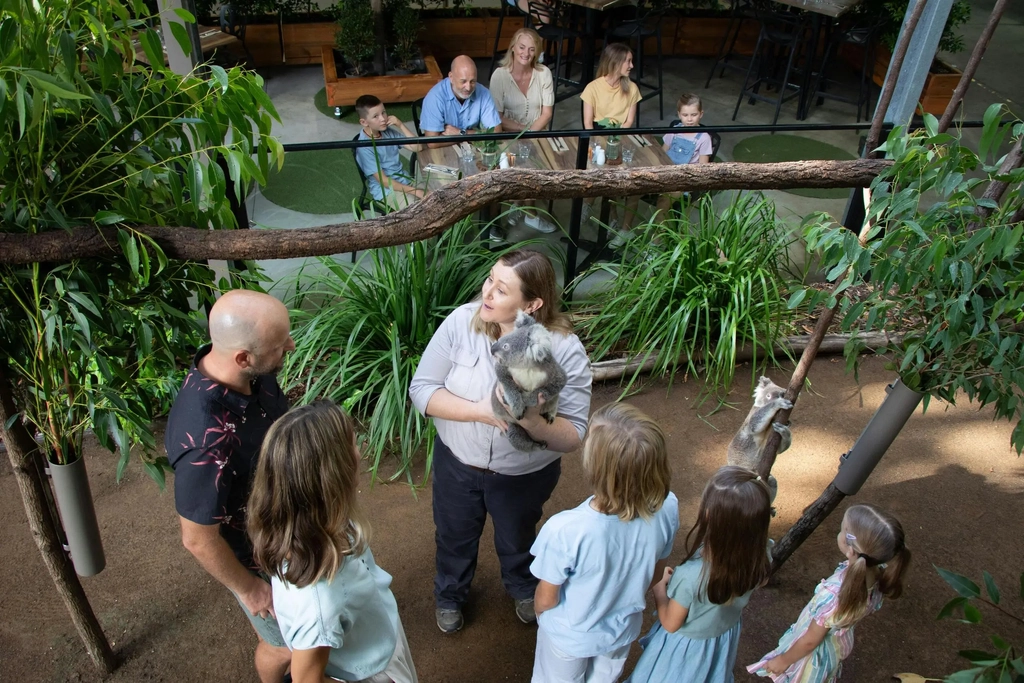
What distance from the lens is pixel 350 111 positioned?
6.94 metres

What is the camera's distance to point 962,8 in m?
7.46

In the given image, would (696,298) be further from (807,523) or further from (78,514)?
(78,514)

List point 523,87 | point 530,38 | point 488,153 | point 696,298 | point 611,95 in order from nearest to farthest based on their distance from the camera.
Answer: point 696,298 < point 488,153 < point 530,38 < point 523,87 < point 611,95

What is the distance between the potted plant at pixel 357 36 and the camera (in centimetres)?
690

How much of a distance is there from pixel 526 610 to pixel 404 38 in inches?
235

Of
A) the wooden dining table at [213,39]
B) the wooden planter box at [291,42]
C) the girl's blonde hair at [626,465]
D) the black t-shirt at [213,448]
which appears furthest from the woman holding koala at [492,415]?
the wooden planter box at [291,42]

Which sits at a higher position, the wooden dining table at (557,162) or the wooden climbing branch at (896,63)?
the wooden climbing branch at (896,63)

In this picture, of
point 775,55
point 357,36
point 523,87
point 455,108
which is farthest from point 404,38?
point 775,55

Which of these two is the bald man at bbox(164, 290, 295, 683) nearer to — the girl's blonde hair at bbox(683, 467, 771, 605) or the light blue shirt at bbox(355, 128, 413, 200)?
the girl's blonde hair at bbox(683, 467, 771, 605)

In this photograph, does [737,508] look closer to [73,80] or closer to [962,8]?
[73,80]

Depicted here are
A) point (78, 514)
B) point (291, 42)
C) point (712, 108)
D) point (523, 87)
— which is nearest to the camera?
point (78, 514)

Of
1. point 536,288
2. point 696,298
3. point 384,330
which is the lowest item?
point 384,330

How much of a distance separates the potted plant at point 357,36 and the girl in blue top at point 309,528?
592 centimetres

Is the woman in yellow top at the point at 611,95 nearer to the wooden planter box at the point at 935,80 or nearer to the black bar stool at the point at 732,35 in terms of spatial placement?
the black bar stool at the point at 732,35
